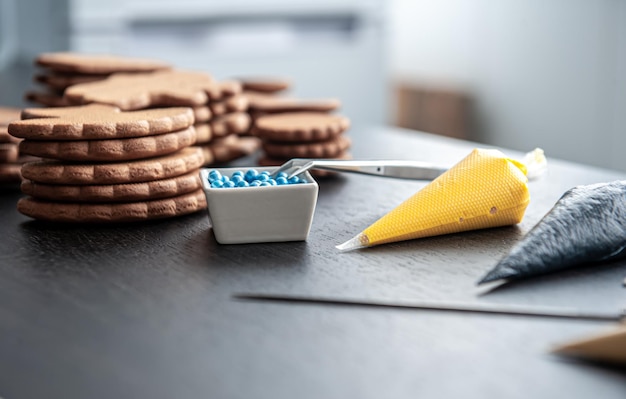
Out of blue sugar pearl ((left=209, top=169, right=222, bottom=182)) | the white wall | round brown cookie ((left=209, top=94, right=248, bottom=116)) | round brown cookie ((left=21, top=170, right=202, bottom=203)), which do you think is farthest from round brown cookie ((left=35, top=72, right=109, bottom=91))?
the white wall

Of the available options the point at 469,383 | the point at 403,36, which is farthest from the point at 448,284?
the point at 403,36

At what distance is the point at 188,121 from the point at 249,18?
254 centimetres

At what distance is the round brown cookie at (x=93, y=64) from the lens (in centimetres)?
158

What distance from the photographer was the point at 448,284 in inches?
35.0

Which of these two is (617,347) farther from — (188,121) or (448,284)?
(188,121)

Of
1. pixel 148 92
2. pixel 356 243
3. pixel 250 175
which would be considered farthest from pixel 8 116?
pixel 356 243

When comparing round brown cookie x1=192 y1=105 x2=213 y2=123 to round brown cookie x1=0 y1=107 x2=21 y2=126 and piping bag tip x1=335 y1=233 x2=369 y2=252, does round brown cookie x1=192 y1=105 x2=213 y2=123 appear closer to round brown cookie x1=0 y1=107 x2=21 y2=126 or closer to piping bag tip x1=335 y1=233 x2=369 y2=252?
round brown cookie x1=0 y1=107 x2=21 y2=126

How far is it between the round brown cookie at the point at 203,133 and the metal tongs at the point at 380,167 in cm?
24

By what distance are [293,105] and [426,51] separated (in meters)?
2.95

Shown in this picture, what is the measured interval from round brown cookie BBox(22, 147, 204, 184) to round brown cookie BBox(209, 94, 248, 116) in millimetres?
326

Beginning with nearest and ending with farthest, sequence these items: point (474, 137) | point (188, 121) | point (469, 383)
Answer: point (469, 383)
point (188, 121)
point (474, 137)

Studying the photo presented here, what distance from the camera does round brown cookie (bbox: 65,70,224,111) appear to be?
4.31ft

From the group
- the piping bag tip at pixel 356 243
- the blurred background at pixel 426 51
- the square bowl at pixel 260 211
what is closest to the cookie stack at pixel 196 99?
the square bowl at pixel 260 211

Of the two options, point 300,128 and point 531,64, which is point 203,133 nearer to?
point 300,128
